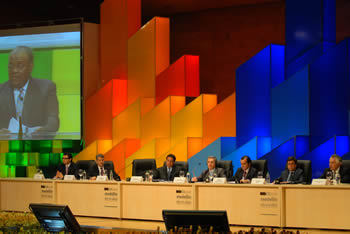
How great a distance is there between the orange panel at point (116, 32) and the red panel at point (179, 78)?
987 mm

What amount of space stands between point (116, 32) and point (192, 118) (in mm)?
2510

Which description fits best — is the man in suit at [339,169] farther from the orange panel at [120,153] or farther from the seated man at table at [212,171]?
the orange panel at [120,153]

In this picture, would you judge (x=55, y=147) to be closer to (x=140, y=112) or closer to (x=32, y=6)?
(x=140, y=112)

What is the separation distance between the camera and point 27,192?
823 centimetres

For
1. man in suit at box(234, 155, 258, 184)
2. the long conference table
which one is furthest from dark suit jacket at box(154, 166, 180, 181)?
man in suit at box(234, 155, 258, 184)

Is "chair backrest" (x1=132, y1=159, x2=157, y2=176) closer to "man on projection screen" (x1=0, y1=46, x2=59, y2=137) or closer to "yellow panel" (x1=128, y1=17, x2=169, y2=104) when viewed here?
"yellow panel" (x1=128, y1=17, x2=169, y2=104)

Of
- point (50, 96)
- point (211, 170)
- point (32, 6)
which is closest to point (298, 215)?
point (211, 170)

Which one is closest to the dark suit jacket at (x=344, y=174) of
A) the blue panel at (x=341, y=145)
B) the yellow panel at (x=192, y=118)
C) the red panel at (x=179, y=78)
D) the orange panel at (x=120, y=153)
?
the blue panel at (x=341, y=145)

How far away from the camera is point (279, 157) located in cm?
908

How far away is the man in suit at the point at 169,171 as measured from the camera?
792cm

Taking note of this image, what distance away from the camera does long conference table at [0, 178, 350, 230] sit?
628 cm

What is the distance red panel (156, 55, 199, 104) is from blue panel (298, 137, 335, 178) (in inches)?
132

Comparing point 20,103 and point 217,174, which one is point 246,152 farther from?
point 20,103

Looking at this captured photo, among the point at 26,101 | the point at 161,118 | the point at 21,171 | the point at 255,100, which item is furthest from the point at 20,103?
the point at 255,100
